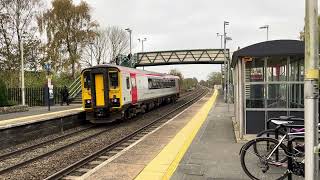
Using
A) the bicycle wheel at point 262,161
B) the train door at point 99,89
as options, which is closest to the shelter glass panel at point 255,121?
the bicycle wheel at point 262,161

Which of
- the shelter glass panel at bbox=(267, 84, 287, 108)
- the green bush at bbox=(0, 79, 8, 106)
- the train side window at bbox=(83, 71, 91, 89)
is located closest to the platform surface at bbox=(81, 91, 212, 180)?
the shelter glass panel at bbox=(267, 84, 287, 108)

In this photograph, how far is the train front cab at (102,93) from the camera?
65.7 feet

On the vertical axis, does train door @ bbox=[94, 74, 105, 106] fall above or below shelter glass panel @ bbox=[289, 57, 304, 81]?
below

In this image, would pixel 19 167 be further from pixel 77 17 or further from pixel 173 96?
pixel 77 17

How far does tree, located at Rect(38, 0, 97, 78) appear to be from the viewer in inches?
1976

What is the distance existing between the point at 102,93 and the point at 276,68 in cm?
973

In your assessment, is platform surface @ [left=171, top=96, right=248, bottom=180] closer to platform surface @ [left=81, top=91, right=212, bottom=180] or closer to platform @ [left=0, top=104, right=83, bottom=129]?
platform surface @ [left=81, top=91, right=212, bottom=180]

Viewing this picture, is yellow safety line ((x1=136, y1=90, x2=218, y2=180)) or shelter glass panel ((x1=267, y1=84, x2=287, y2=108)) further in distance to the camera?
shelter glass panel ((x1=267, y1=84, x2=287, y2=108))

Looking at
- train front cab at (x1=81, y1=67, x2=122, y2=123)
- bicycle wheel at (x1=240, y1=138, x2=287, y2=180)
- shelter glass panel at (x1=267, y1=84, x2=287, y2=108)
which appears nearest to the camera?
bicycle wheel at (x1=240, y1=138, x2=287, y2=180)

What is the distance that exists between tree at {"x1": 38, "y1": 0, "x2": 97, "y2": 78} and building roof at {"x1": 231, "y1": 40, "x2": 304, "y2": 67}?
39569 mm

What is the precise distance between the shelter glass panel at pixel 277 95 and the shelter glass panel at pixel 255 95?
20 centimetres

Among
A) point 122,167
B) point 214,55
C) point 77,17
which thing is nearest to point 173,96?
point 77,17

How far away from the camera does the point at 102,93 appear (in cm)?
2017

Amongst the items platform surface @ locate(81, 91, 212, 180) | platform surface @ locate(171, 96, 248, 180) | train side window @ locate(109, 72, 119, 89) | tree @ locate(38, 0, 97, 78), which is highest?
tree @ locate(38, 0, 97, 78)
